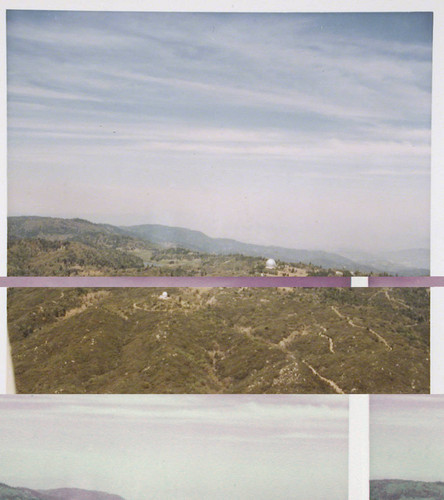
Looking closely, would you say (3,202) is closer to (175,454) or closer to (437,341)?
(175,454)

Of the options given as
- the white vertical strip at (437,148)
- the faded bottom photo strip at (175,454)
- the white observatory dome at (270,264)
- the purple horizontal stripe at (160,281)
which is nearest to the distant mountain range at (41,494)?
the faded bottom photo strip at (175,454)

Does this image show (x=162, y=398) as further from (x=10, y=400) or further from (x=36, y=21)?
(x=36, y=21)

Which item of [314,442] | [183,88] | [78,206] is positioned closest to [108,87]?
[183,88]

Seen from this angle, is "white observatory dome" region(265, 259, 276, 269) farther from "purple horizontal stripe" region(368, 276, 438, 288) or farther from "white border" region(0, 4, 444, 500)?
"purple horizontal stripe" region(368, 276, 438, 288)

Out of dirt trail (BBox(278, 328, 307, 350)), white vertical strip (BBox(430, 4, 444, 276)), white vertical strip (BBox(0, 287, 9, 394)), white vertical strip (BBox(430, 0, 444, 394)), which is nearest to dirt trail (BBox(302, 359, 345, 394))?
dirt trail (BBox(278, 328, 307, 350))

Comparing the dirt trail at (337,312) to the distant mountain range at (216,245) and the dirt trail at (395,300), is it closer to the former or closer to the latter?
the dirt trail at (395,300)

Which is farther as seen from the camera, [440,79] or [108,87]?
[108,87]

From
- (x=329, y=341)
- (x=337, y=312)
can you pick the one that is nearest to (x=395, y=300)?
(x=337, y=312)
